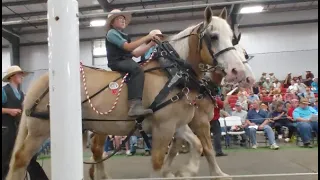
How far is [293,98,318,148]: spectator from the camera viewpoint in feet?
29.9

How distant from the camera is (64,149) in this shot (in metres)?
1.58

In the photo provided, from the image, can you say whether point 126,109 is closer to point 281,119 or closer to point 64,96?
point 64,96

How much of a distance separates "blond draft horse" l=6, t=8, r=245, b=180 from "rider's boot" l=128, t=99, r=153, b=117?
11 centimetres

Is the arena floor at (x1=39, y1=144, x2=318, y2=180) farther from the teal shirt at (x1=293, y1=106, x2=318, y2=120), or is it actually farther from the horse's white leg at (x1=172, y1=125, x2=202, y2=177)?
the teal shirt at (x1=293, y1=106, x2=318, y2=120)

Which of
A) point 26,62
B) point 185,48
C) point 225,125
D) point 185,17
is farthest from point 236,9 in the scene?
point 185,48

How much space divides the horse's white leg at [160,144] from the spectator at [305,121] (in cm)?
658

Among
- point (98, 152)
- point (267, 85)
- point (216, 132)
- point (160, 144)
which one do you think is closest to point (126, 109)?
point (160, 144)

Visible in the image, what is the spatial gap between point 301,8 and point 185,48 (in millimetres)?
17324

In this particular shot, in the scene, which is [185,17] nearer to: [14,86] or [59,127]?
[14,86]

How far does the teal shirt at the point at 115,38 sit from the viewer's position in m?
3.70

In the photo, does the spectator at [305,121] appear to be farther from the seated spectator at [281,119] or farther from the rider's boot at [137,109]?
the rider's boot at [137,109]

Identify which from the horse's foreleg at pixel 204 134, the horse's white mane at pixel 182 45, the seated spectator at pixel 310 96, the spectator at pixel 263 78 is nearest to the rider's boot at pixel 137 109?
the horse's white mane at pixel 182 45

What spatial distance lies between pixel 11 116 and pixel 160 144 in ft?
5.94

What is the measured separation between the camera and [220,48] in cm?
358
